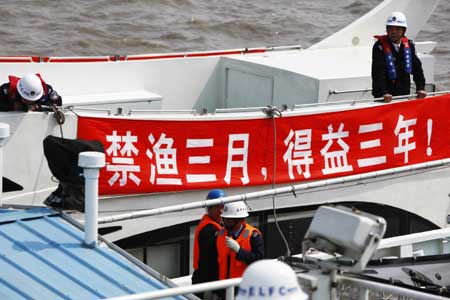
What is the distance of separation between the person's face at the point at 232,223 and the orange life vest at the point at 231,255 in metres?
0.04

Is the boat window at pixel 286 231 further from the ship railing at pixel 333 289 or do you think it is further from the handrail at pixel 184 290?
the handrail at pixel 184 290

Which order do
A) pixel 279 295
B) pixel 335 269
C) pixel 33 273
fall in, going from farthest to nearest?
pixel 33 273 < pixel 335 269 < pixel 279 295

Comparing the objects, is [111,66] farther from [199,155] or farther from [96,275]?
[96,275]

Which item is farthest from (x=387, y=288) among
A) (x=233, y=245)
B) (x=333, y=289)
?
(x=233, y=245)

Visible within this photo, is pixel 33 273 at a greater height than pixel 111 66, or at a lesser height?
lesser

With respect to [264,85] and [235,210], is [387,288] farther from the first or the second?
[264,85]

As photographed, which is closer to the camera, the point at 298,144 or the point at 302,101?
the point at 298,144

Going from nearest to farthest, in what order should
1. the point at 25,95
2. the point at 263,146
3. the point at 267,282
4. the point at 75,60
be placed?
the point at 267,282
the point at 25,95
the point at 263,146
the point at 75,60

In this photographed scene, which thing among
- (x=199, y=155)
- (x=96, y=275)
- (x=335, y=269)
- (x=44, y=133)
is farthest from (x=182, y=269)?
(x=335, y=269)

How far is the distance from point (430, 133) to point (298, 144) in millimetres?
1640

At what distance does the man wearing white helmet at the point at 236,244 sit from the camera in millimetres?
7117

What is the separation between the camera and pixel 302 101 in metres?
10.7

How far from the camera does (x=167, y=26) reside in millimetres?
19719

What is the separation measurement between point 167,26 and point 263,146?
10619mm
